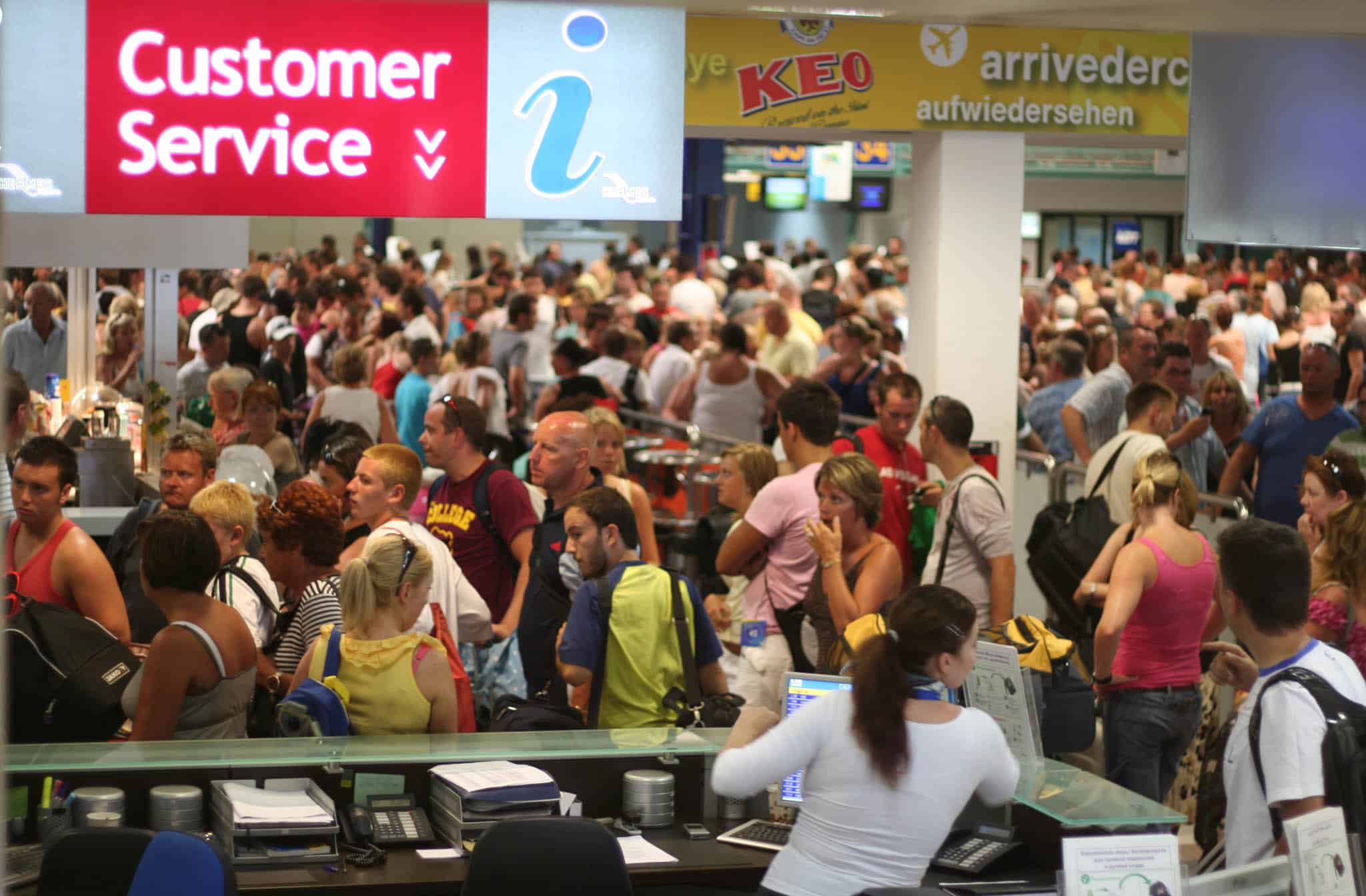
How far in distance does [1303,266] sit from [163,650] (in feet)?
54.2

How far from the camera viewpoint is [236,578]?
467 cm

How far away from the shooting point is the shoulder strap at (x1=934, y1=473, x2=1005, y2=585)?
5305 millimetres

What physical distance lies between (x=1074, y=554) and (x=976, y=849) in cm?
288

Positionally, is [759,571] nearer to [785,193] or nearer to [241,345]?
[241,345]

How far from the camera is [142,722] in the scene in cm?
396

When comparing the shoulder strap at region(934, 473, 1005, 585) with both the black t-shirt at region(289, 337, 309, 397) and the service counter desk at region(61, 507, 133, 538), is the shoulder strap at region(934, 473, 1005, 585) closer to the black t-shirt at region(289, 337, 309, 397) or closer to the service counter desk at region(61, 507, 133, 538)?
the service counter desk at region(61, 507, 133, 538)

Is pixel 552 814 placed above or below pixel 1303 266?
below

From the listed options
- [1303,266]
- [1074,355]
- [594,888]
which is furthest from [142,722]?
[1303,266]

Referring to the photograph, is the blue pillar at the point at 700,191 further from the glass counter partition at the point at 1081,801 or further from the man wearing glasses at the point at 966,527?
the glass counter partition at the point at 1081,801

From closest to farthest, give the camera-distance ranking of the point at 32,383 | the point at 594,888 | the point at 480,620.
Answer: the point at 594,888 → the point at 480,620 → the point at 32,383

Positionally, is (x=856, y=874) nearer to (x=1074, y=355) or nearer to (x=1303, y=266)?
(x=1074, y=355)

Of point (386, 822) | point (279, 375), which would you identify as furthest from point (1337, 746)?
point (279, 375)

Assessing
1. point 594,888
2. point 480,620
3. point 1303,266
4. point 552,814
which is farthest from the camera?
point 1303,266

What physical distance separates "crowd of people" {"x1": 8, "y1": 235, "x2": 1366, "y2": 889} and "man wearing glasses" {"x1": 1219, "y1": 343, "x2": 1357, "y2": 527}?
13mm
